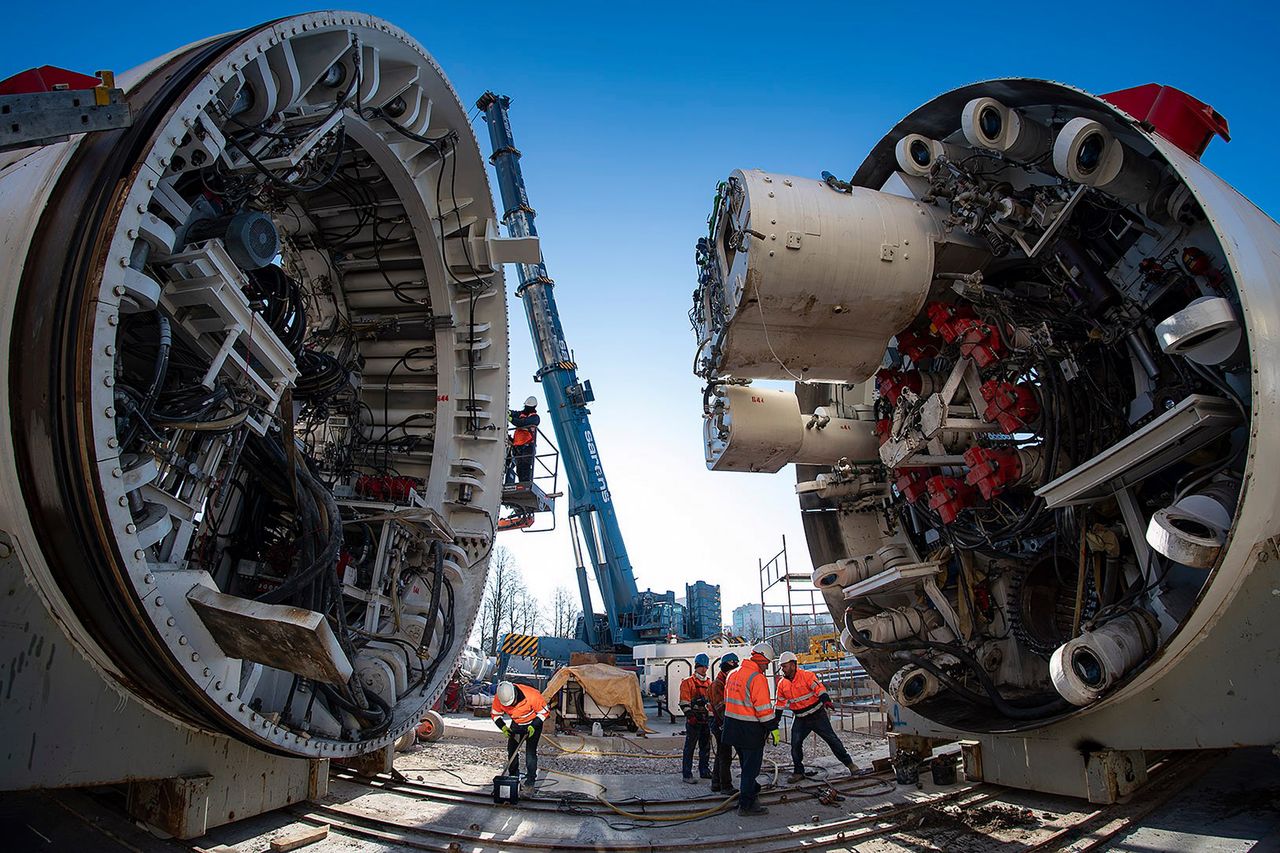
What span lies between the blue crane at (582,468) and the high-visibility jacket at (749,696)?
9.55 m

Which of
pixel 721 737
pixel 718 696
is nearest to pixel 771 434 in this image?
pixel 721 737

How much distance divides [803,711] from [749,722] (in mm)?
1678

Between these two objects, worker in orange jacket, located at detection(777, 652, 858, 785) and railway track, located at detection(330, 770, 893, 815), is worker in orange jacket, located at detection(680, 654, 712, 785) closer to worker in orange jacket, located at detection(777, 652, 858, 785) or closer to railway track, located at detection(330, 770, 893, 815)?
worker in orange jacket, located at detection(777, 652, 858, 785)

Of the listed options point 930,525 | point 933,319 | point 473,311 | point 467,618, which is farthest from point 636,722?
point 933,319

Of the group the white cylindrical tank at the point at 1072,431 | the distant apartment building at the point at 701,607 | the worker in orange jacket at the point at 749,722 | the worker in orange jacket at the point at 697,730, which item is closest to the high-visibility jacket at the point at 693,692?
the worker in orange jacket at the point at 697,730

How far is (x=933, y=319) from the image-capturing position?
4.89 m

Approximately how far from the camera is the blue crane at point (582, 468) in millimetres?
14891

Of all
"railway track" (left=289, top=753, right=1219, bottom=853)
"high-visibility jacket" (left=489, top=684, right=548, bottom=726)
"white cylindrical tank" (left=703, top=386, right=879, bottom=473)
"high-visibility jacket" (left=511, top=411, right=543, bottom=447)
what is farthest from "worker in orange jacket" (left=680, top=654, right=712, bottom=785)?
"high-visibility jacket" (left=511, top=411, right=543, bottom=447)

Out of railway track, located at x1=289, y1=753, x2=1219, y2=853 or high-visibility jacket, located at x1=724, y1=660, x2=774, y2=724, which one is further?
high-visibility jacket, located at x1=724, y1=660, x2=774, y2=724

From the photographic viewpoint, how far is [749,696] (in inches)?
207

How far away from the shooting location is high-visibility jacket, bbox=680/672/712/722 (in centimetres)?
694

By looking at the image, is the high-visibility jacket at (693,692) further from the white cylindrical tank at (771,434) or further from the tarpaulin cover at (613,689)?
the tarpaulin cover at (613,689)

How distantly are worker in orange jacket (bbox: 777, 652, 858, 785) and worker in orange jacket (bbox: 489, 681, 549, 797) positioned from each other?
7.63ft

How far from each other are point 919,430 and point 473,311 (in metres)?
3.89
